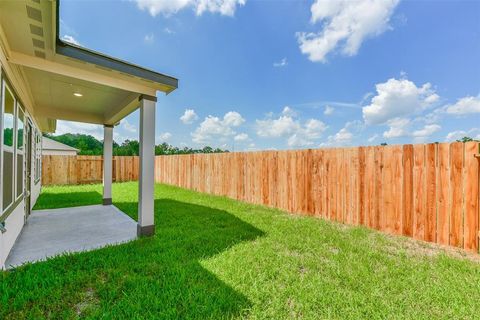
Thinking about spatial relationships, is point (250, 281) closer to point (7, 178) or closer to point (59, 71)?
point (7, 178)

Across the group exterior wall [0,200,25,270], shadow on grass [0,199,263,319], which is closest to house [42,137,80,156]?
exterior wall [0,200,25,270]

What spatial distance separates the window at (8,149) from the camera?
282 centimetres

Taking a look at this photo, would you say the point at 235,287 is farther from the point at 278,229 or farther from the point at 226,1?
the point at 226,1

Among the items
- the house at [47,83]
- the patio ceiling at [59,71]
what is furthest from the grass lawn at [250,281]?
the patio ceiling at [59,71]

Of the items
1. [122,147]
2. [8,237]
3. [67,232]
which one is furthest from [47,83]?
[122,147]

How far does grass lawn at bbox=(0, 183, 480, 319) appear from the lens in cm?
196

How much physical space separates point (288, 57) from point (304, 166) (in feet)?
34.2

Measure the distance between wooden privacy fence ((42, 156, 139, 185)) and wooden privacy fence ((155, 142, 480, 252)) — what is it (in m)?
10.3

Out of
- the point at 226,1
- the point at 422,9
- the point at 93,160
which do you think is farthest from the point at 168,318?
the point at 93,160

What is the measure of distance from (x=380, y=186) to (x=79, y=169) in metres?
15.1

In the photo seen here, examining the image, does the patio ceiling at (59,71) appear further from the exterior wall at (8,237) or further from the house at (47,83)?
the exterior wall at (8,237)

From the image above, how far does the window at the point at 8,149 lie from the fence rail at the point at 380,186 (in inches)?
217

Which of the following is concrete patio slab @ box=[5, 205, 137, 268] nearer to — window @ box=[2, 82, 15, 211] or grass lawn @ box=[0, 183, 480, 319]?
grass lawn @ box=[0, 183, 480, 319]

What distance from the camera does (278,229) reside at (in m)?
4.40
